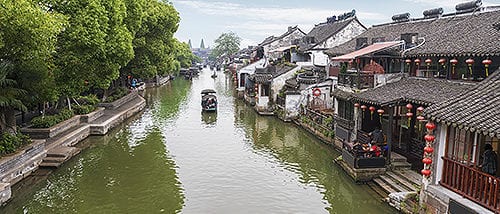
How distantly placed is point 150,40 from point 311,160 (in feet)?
76.1

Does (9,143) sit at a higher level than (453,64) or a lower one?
lower

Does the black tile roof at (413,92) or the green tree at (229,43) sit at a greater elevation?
the green tree at (229,43)

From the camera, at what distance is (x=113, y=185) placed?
1560 cm

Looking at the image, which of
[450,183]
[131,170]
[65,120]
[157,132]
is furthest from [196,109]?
[450,183]

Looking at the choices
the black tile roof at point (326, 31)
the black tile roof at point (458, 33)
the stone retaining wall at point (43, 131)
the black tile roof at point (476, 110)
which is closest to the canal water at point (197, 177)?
the stone retaining wall at point (43, 131)

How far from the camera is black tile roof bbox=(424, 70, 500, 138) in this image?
31.6 ft

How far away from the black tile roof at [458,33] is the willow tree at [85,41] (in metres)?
14.9

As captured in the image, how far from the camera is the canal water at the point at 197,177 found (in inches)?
547

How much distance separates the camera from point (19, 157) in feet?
51.2

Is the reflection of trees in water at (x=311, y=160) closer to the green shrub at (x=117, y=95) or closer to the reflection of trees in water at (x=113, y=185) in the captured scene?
the reflection of trees in water at (x=113, y=185)

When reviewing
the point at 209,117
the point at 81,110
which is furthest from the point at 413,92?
the point at 81,110

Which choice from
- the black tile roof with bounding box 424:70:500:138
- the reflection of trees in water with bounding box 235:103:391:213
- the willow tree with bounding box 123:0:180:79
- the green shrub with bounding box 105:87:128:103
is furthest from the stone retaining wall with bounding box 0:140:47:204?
the willow tree with bounding box 123:0:180:79

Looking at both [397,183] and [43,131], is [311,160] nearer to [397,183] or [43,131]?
[397,183]

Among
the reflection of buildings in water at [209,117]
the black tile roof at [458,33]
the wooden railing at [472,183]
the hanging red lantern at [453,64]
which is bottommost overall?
the reflection of buildings in water at [209,117]
